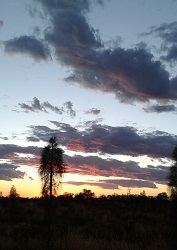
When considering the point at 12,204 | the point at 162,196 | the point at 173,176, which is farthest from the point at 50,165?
the point at 162,196

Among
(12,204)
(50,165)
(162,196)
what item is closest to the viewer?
(50,165)

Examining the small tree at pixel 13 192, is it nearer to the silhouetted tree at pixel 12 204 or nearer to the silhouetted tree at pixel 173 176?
the silhouetted tree at pixel 12 204

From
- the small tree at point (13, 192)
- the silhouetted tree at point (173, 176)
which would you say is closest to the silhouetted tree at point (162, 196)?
the small tree at point (13, 192)

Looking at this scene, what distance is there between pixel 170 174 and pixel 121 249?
195 inches

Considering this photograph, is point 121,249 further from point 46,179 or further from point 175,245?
point 46,179

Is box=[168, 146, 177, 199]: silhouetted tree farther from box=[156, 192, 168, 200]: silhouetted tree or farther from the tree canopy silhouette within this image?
box=[156, 192, 168, 200]: silhouetted tree

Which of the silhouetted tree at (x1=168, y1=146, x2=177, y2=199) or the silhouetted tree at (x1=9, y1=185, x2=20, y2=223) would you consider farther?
the silhouetted tree at (x1=9, y1=185, x2=20, y2=223)

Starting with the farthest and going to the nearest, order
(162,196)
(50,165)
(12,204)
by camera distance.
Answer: (162,196) < (12,204) < (50,165)

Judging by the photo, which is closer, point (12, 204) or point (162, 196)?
point (12, 204)

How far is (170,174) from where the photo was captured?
15453 millimetres

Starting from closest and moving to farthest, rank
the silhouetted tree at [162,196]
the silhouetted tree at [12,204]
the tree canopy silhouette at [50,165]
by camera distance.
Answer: the tree canopy silhouette at [50,165], the silhouetted tree at [12,204], the silhouetted tree at [162,196]

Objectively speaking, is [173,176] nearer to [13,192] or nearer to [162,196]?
[13,192]

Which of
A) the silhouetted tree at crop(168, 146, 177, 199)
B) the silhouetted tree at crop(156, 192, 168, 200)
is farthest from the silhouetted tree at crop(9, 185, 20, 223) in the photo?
the silhouetted tree at crop(156, 192, 168, 200)

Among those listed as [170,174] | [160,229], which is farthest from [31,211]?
[170,174]
